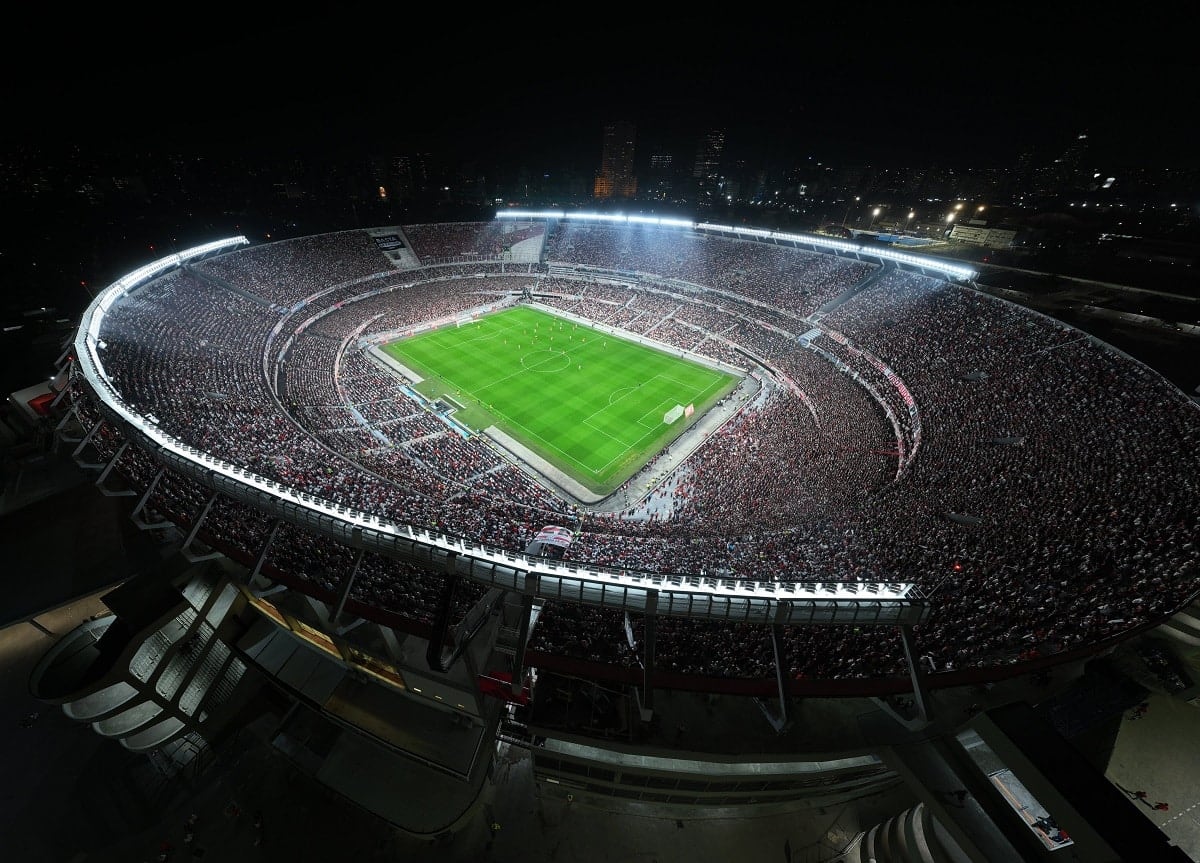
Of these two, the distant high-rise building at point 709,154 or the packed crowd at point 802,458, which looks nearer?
the packed crowd at point 802,458

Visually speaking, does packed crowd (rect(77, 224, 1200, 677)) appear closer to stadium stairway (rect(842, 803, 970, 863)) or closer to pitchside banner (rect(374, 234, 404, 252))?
stadium stairway (rect(842, 803, 970, 863))

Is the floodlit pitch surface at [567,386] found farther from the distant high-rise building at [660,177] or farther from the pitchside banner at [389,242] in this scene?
the distant high-rise building at [660,177]

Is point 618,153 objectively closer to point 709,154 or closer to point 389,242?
point 709,154

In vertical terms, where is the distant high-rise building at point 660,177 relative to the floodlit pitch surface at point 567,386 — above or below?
above

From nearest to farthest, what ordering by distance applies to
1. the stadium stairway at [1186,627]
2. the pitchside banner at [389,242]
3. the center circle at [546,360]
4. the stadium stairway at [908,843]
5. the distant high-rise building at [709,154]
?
the stadium stairway at [908,843]
the stadium stairway at [1186,627]
the center circle at [546,360]
the pitchside banner at [389,242]
the distant high-rise building at [709,154]

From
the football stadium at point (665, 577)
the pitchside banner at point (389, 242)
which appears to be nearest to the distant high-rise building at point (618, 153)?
the pitchside banner at point (389, 242)

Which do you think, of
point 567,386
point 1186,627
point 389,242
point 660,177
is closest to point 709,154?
point 660,177
